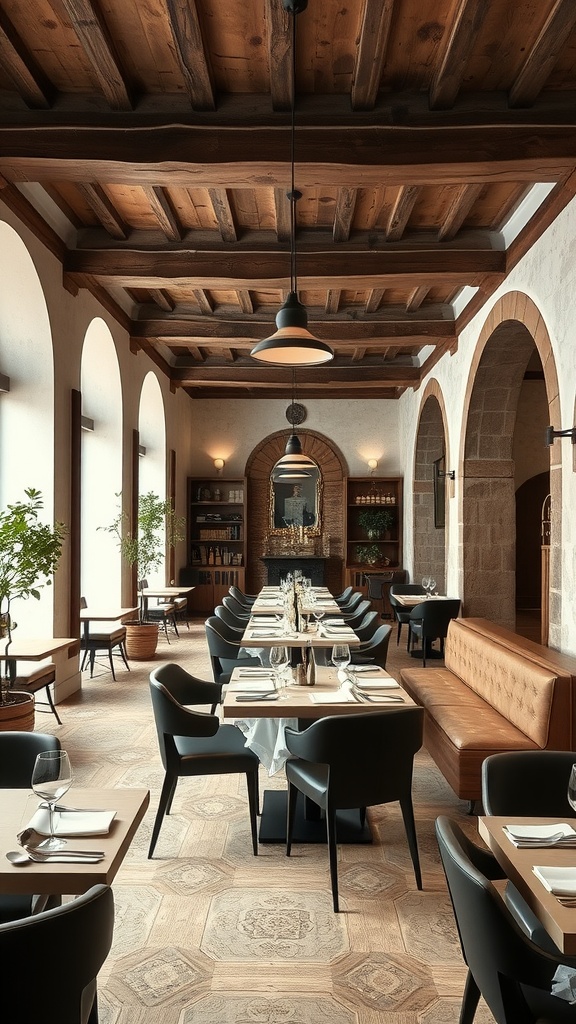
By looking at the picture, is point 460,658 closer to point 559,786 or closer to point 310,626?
point 310,626

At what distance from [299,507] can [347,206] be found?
884cm

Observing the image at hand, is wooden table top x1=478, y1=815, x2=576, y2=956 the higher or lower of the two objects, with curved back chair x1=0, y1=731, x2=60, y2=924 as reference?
lower

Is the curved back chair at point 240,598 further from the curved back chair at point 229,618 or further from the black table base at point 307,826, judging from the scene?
the black table base at point 307,826

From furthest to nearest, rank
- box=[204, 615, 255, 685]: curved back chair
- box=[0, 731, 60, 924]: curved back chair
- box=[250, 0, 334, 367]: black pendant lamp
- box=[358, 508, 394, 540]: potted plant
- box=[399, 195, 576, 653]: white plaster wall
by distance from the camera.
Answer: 1. box=[358, 508, 394, 540]: potted plant
2. box=[204, 615, 255, 685]: curved back chair
3. box=[399, 195, 576, 653]: white plaster wall
4. box=[250, 0, 334, 367]: black pendant lamp
5. box=[0, 731, 60, 924]: curved back chair

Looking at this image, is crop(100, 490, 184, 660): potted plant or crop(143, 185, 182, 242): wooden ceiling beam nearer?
crop(143, 185, 182, 242): wooden ceiling beam

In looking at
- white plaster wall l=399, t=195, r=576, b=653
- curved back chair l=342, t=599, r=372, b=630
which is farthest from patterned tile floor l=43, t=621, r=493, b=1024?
curved back chair l=342, t=599, r=372, b=630

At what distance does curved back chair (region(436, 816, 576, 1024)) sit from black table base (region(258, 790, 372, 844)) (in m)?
2.14

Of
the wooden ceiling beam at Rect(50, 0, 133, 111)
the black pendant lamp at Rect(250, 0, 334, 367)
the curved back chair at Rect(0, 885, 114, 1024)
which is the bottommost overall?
the curved back chair at Rect(0, 885, 114, 1024)

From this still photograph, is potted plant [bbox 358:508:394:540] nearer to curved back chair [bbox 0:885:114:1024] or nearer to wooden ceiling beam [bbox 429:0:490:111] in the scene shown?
wooden ceiling beam [bbox 429:0:490:111]

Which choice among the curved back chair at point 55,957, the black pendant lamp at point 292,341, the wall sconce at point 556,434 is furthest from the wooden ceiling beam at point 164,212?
the curved back chair at point 55,957

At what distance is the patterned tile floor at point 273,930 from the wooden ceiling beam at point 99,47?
13.1ft

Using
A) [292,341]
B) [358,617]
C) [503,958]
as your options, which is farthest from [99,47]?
[358,617]

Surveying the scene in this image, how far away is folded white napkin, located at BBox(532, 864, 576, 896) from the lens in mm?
1968

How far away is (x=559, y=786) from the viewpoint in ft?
9.45
